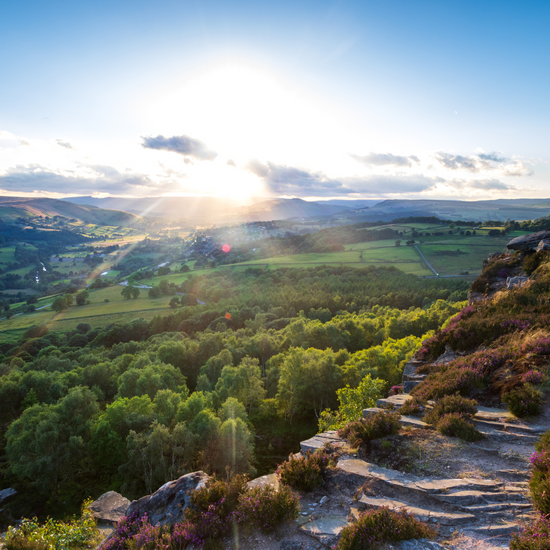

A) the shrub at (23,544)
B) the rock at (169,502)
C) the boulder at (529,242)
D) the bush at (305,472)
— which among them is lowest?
the shrub at (23,544)

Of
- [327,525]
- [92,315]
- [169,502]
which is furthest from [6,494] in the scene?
[92,315]

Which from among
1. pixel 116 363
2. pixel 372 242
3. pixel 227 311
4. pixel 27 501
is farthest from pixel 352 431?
pixel 372 242

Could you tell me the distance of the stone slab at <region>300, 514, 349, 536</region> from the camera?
7557 millimetres

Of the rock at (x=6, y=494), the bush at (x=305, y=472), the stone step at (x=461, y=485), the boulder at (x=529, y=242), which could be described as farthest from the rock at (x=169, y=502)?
the boulder at (x=529, y=242)

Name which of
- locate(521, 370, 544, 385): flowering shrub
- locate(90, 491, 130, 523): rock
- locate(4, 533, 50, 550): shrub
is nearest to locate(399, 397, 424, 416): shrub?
locate(521, 370, 544, 385): flowering shrub

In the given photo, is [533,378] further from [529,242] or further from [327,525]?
[529,242]

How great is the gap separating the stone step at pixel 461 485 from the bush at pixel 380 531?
1.39 meters

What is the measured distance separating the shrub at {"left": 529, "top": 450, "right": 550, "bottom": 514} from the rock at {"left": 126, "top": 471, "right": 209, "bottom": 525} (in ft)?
30.4

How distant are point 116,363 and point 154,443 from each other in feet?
96.5

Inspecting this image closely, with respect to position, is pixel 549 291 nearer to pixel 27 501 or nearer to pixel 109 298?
pixel 27 501

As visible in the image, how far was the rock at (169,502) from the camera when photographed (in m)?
9.48

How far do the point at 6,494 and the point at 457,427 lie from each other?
3978 centimetres

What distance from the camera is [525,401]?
424 inches

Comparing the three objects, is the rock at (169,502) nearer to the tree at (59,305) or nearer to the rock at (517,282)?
the rock at (517,282)
